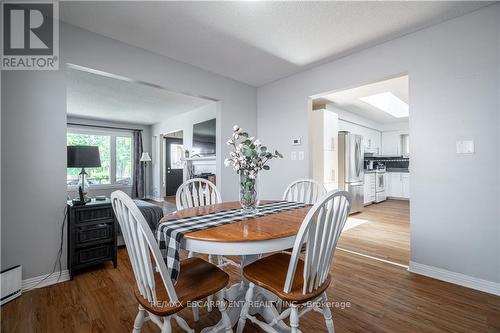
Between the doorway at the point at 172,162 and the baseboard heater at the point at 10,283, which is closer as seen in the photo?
the baseboard heater at the point at 10,283

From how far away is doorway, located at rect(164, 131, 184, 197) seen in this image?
7.41m

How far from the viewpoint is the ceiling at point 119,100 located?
3.66m

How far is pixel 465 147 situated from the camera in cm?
203

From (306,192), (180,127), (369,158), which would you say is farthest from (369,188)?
(180,127)

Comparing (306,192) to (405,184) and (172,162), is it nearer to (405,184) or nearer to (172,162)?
(405,184)

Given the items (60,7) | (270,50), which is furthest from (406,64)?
(60,7)

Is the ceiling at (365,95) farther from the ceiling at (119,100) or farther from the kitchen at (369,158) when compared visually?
the ceiling at (119,100)

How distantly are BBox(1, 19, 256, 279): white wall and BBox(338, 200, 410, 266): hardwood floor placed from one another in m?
3.26

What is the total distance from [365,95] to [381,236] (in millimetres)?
2472

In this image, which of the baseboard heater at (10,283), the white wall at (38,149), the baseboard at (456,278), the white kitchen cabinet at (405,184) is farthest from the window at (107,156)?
the white kitchen cabinet at (405,184)

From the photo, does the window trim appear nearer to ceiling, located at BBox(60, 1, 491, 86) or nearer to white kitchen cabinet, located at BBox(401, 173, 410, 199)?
ceiling, located at BBox(60, 1, 491, 86)

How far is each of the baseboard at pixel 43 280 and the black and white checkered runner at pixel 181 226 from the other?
62.5 inches

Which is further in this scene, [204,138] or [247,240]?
[204,138]

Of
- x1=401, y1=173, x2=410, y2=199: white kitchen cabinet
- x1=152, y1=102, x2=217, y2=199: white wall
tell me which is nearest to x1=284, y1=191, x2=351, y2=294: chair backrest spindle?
x1=152, y1=102, x2=217, y2=199: white wall
